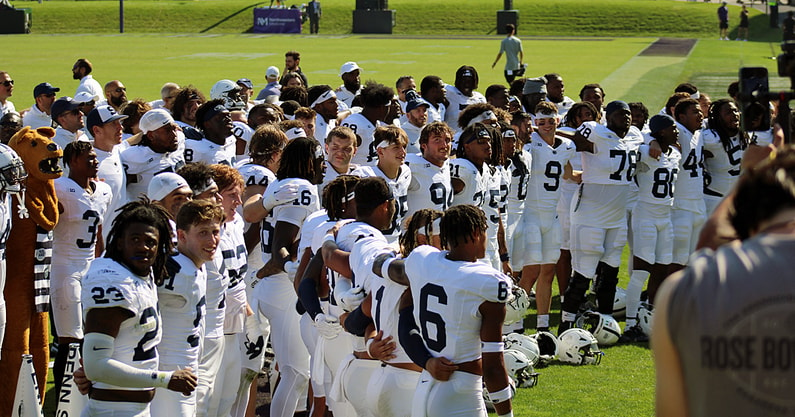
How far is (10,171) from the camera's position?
21.6ft

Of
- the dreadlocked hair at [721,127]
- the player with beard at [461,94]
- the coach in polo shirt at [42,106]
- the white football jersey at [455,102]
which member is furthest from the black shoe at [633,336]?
the coach in polo shirt at [42,106]

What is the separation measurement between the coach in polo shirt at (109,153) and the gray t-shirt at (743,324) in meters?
6.10

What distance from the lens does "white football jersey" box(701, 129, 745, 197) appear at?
10.6 meters

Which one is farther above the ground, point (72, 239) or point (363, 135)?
point (363, 135)

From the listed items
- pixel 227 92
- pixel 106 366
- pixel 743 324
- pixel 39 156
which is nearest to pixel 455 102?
pixel 227 92

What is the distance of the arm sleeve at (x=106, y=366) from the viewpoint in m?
4.61

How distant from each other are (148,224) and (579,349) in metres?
5.14

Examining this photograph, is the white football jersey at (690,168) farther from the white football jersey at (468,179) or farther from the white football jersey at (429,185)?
the white football jersey at (429,185)

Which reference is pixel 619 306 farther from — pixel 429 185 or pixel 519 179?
pixel 429 185

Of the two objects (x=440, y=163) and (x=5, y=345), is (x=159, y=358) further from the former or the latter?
(x=440, y=163)

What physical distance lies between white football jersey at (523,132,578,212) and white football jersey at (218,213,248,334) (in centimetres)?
441

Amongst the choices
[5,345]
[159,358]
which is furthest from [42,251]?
[159,358]

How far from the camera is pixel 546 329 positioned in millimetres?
9938

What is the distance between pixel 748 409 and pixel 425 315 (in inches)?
98.9
